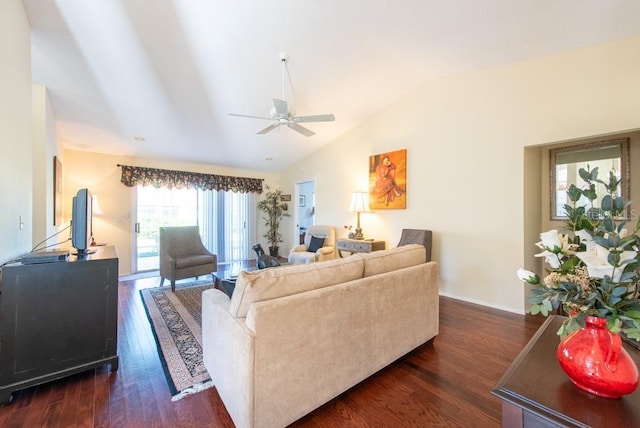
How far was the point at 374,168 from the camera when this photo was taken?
190 inches

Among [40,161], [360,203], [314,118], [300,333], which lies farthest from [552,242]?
[40,161]

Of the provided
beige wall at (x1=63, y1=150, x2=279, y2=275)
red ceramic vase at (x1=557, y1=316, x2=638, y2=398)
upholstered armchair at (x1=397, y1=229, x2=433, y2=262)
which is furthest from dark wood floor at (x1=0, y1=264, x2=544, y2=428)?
beige wall at (x1=63, y1=150, x2=279, y2=275)

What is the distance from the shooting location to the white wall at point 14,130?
1834 millimetres

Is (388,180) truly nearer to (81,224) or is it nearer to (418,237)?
(418,237)

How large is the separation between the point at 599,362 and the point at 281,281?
1.28 meters

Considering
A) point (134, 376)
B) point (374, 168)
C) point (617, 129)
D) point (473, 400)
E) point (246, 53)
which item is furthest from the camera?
point (374, 168)

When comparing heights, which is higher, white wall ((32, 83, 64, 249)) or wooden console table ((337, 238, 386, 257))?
white wall ((32, 83, 64, 249))

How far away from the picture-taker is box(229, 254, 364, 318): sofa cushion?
4.78 feet

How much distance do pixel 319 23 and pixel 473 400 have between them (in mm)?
3350

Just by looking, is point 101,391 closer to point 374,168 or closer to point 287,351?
point 287,351

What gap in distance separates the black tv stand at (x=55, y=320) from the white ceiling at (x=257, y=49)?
7.09 ft

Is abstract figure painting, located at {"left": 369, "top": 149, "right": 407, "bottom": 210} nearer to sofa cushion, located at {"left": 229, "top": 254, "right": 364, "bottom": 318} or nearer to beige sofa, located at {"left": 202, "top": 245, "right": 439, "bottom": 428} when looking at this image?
beige sofa, located at {"left": 202, "top": 245, "right": 439, "bottom": 428}

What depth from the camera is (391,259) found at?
2207mm

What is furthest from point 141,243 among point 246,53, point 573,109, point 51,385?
point 573,109
